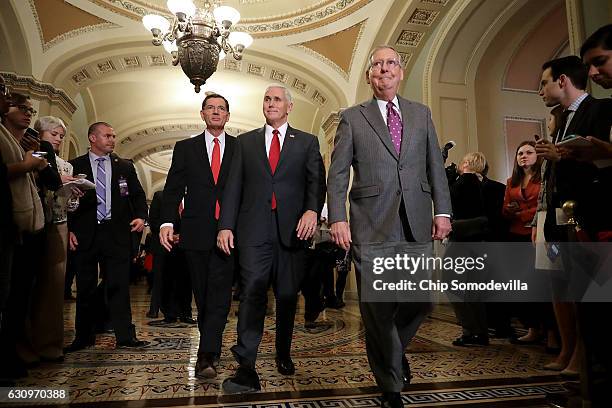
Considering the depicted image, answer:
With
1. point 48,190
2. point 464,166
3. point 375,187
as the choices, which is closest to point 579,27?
point 464,166

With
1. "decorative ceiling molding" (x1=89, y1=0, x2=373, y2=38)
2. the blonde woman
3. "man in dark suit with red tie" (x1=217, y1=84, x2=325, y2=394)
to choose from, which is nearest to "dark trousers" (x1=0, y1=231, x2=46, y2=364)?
the blonde woman

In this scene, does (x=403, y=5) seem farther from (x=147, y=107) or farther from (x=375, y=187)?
(x=147, y=107)

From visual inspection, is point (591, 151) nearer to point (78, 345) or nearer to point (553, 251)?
point (553, 251)

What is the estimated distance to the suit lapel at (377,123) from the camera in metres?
1.83

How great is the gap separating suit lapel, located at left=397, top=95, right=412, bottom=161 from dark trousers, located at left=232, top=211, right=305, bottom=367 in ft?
2.38

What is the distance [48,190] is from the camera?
2.53m

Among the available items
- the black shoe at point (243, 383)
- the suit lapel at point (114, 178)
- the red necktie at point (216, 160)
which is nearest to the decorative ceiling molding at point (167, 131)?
the suit lapel at point (114, 178)

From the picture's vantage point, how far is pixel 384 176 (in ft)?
5.90

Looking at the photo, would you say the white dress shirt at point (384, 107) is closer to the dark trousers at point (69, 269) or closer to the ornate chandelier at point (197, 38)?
the dark trousers at point (69, 269)

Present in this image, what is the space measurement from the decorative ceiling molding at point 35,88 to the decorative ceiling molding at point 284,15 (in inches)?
70.4

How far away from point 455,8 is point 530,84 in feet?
5.55

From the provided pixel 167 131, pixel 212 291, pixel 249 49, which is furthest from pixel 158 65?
pixel 212 291

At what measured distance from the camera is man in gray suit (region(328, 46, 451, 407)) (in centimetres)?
170

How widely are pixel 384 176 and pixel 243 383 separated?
1142 mm
